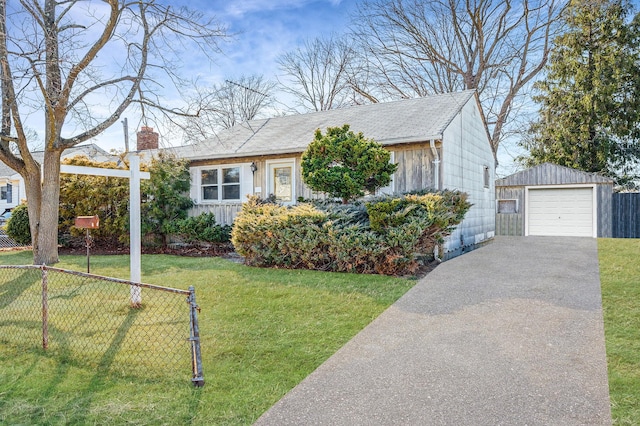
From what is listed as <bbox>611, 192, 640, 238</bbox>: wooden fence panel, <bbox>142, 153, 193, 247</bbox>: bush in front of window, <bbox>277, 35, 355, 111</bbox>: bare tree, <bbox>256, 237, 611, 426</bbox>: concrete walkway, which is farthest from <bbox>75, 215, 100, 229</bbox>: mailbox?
<bbox>277, 35, 355, 111</bbox>: bare tree

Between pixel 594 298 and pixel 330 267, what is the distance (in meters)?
4.04

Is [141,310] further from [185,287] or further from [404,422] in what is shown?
[404,422]

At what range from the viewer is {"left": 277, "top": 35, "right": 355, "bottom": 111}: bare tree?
24.4m

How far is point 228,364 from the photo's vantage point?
12.7 ft

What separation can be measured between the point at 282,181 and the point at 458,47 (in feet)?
49.8

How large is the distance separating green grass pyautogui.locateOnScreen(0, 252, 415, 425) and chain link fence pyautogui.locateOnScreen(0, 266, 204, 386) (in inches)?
6.4

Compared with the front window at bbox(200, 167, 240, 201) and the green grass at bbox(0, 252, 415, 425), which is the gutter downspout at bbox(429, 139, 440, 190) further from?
the front window at bbox(200, 167, 240, 201)

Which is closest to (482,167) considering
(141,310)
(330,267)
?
(330,267)

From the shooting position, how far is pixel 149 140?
16344mm

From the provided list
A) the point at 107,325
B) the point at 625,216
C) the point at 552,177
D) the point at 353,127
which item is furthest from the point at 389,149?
the point at 625,216

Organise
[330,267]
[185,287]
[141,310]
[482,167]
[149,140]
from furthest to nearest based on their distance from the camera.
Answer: [149,140], [482,167], [330,267], [185,287], [141,310]

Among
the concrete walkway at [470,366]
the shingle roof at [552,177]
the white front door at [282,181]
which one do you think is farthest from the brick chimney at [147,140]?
the shingle roof at [552,177]

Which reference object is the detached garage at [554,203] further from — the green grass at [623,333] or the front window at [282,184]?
the front window at [282,184]

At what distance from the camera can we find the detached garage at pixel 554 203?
49.9 feet
